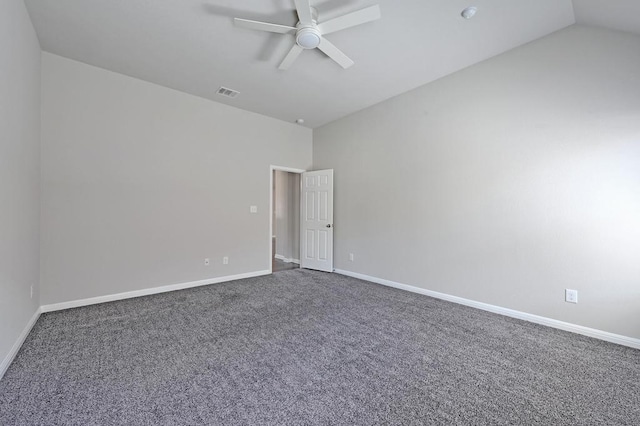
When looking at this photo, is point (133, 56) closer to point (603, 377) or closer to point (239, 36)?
point (239, 36)

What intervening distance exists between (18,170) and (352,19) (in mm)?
3109

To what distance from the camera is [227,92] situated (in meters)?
4.05

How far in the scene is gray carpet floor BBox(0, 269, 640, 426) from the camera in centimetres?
158

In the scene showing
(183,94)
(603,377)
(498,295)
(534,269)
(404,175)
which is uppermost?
(183,94)

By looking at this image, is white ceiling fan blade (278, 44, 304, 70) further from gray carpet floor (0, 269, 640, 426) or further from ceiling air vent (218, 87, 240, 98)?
gray carpet floor (0, 269, 640, 426)

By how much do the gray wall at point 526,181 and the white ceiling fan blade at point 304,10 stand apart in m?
2.28

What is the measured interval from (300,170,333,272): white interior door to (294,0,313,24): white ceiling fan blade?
3.04m

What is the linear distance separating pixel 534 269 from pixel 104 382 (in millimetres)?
4011

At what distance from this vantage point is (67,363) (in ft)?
6.80

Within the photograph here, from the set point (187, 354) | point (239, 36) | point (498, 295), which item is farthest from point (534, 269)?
point (239, 36)

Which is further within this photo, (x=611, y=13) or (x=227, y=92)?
(x=227, y=92)

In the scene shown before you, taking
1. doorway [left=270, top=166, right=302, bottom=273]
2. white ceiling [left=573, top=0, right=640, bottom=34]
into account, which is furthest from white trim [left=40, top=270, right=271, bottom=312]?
white ceiling [left=573, top=0, right=640, bottom=34]

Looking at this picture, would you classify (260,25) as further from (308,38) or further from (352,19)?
(352,19)

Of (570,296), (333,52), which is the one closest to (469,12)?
(333,52)
